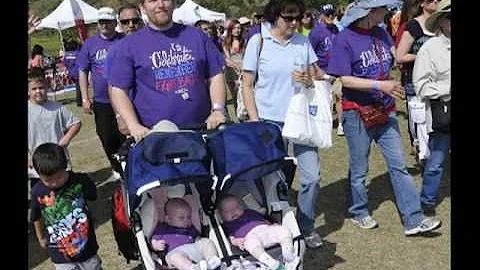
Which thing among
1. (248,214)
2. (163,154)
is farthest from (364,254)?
(163,154)

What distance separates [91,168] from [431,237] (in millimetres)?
4679

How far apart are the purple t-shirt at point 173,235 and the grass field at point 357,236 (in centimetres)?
135

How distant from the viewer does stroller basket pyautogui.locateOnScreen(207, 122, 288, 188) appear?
A: 3545 mm

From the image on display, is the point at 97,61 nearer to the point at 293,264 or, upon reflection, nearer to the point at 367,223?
the point at 367,223

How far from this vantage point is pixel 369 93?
5.04 meters

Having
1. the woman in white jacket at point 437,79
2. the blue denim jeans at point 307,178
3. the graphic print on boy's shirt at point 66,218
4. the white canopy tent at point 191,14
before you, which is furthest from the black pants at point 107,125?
the white canopy tent at point 191,14

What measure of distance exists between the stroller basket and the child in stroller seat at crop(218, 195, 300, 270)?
0.92ft

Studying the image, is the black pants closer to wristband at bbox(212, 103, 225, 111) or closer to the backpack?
the backpack

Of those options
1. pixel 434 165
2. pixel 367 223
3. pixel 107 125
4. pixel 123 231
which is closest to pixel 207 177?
pixel 123 231

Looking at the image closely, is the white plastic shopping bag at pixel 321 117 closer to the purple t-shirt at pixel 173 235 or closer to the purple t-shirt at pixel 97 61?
the purple t-shirt at pixel 173 235

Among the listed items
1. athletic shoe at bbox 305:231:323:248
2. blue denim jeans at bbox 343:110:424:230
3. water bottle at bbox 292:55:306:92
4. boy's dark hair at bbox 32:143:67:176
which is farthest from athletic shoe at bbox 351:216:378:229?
boy's dark hair at bbox 32:143:67:176

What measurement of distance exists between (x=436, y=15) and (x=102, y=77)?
337cm

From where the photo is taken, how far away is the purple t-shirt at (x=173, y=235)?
3.60 metres
